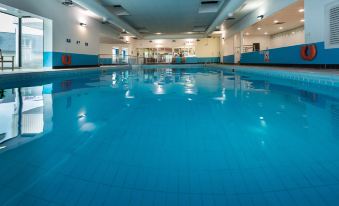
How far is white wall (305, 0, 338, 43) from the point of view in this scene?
722cm

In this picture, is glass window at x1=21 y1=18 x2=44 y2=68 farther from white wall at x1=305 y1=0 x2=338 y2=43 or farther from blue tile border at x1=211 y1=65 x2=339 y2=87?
white wall at x1=305 y1=0 x2=338 y2=43

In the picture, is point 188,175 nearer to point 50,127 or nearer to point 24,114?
point 50,127

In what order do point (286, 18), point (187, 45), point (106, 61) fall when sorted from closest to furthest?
point (286, 18), point (106, 61), point (187, 45)

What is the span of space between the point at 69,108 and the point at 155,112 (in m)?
1.22

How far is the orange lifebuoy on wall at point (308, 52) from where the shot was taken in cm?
779

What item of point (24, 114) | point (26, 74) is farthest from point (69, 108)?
point (26, 74)

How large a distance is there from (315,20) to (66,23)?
10191 millimetres

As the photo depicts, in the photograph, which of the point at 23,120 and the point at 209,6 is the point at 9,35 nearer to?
the point at 209,6

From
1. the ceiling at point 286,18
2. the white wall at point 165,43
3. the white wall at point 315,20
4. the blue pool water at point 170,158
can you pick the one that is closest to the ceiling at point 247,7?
the ceiling at point 286,18

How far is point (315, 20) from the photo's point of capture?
297 inches

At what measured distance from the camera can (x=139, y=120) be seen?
2652mm

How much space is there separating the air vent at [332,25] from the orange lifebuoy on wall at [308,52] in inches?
26.9

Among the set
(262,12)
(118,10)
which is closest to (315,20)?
(262,12)

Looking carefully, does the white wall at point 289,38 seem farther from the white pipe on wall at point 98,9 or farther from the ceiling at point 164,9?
the white pipe on wall at point 98,9
